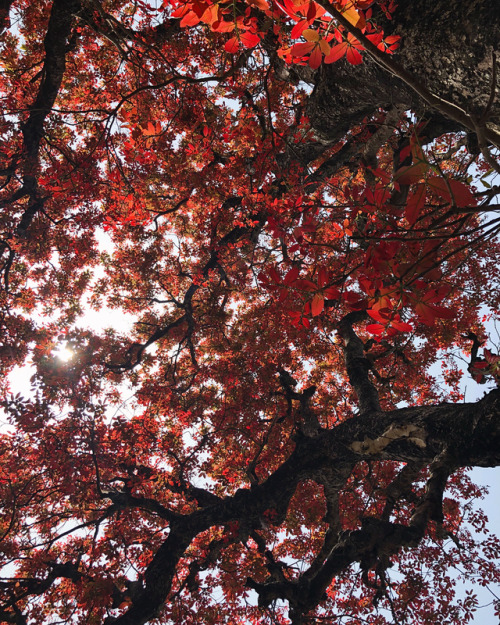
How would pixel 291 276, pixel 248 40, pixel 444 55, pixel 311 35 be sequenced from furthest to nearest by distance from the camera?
pixel 444 55 → pixel 291 276 → pixel 248 40 → pixel 311 35

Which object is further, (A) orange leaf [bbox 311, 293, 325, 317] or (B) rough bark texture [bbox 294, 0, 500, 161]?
(B) rough bark texture [bbox 294, 0, 500, 161]

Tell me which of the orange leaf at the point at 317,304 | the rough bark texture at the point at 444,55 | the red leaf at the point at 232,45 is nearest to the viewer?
the red leaf at the point at 232,45

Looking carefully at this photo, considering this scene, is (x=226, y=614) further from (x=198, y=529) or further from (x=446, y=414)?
(x=446, y=414)

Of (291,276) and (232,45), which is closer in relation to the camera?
(232,45)

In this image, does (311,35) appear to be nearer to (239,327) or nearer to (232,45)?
(232,45)

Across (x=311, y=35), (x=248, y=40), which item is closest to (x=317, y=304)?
(x=311, y=35)

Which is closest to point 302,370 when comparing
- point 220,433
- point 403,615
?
point 220,433

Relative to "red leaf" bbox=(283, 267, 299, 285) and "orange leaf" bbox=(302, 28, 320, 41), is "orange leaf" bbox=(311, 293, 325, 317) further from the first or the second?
"orange leaf" bbox=(302, 28, 320, 41)

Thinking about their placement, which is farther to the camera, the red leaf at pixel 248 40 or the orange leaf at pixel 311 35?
the red leaf at pixel 248 40

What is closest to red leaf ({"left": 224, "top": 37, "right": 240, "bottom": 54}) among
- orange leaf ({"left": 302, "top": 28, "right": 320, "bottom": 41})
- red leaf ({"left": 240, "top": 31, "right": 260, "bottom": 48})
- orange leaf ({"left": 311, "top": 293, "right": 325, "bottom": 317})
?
red leaf ({"left": 240, "top": 31, "right": 260, "bottom": 48})

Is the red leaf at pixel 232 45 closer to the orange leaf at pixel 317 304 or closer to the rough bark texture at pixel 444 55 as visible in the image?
the rough bark texture at pixel 444 55

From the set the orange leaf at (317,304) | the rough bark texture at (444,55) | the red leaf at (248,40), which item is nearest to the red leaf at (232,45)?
the red leaf at (248,40)

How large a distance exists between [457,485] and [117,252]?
1132 centimetres

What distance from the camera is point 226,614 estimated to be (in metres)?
8.03
